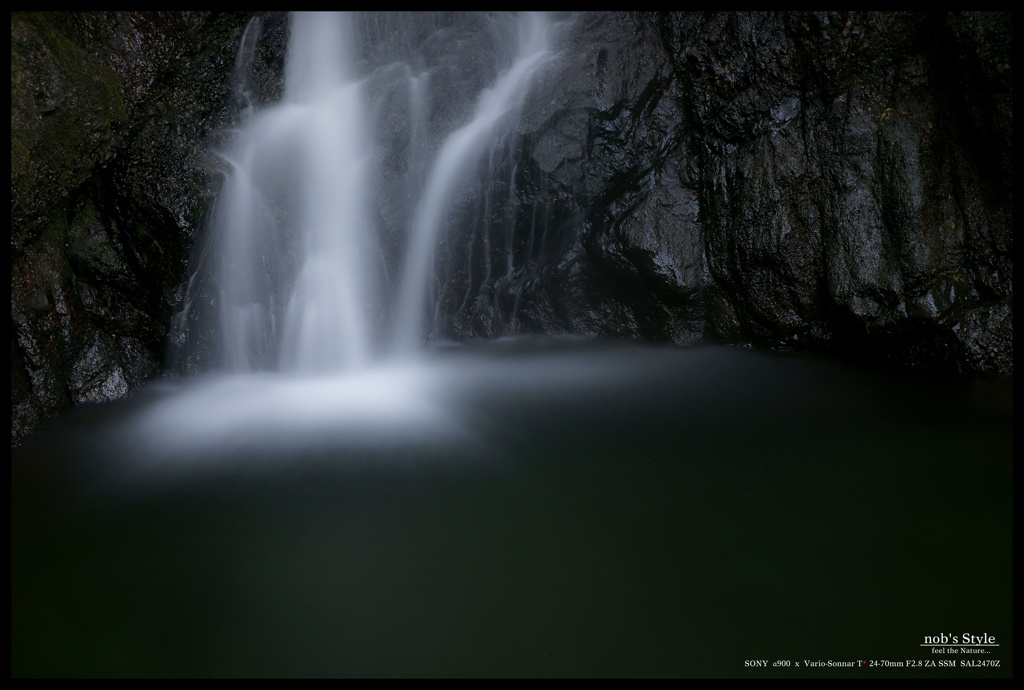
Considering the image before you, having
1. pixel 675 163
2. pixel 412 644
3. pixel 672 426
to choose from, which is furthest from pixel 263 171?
pixel 412 644

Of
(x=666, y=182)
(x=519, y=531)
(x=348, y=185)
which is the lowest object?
(x=519, y=531)

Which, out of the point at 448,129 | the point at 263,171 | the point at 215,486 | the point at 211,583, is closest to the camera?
the point at 211,583

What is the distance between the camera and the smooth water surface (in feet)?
9.03

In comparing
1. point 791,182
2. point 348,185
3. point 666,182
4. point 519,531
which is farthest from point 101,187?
point 791,182

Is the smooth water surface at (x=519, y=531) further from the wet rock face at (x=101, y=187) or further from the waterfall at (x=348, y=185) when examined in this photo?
the waterfall at (x=348, y=185)

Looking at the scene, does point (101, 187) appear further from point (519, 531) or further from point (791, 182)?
point (791, 182)

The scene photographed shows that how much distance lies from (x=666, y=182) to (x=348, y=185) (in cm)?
333

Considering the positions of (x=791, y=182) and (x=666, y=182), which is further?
(x=666, y=182)

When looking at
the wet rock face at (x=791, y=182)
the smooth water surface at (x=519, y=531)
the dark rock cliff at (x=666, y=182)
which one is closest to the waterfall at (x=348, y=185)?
the dark rock cliff at (x=666, y=182)

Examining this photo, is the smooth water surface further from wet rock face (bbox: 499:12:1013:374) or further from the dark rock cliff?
wet rock face (bbox: 499:12:1013:374)

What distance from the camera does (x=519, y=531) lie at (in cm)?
349

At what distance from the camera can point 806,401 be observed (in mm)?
5059

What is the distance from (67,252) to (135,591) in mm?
3771

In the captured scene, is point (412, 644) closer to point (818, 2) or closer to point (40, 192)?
point (40, 192)
